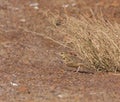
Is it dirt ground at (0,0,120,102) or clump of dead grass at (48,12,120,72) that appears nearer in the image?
dirt ground at (0,0,120,102)

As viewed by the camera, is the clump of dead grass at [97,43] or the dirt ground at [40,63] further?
the clump of dead grass at [97,43]

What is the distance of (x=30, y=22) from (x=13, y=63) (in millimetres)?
2114

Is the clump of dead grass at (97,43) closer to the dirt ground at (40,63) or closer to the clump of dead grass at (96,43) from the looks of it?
the clump of dead grass at (96,43)

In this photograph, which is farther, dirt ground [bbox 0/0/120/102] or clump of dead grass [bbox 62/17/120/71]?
clump of dead grass [bbox 62/17/120/71]

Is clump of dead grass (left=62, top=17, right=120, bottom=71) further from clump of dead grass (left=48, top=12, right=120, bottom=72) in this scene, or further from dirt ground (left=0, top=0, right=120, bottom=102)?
dirt ground (left=0, top=0, right=120, bottom=102)

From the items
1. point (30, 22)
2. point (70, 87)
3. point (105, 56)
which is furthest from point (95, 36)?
point (30, 22)

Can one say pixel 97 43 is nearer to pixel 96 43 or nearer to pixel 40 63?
pixel 96 43

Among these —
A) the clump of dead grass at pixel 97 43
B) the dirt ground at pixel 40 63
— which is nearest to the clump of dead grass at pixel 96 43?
the clump of dead grass at pixel 97 43

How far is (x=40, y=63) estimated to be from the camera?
693cm

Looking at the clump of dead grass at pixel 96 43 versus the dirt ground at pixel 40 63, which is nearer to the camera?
the dirt ground at pixel 40 63

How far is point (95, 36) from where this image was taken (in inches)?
256

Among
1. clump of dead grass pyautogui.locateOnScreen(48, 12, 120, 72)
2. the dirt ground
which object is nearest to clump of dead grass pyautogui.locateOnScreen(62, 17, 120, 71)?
clump of dead grass pyautogui.locateOnScreen(48, 12, 120, 72)

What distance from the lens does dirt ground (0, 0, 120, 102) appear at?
217 inches

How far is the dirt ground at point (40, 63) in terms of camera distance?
552cm
